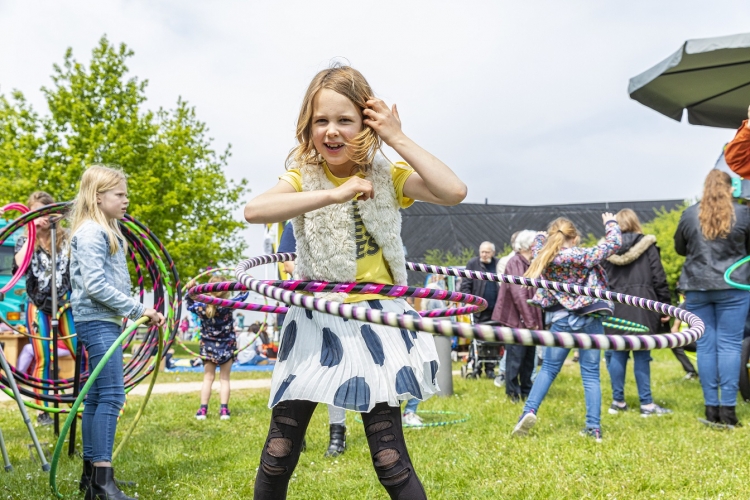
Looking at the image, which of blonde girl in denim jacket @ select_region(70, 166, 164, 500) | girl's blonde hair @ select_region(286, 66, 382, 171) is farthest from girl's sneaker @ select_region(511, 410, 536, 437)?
girl's blonde hair @ select_region(286, 66, 382, 171)

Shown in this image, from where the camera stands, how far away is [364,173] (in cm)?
255

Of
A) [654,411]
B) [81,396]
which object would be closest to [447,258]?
[654,411]

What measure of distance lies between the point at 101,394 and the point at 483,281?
6486 mm

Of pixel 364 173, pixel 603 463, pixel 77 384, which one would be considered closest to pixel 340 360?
pixel 364 173

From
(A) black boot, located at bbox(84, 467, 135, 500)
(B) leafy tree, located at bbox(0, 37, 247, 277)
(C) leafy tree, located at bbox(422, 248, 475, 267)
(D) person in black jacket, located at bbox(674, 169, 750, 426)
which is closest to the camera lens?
(A) black boot, located at bbox(84, 467, 135, 500)

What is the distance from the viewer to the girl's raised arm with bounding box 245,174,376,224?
2.19 m

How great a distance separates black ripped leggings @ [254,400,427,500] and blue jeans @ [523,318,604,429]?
3109mm

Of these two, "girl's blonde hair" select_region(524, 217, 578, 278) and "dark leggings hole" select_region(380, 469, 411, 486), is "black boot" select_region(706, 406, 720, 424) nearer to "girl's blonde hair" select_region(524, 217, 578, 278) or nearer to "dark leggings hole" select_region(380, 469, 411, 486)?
"girl's blonde hair" select_region(524, 217, 578, 278)

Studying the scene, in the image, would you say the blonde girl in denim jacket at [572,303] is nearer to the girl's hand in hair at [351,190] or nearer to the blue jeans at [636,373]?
the blue jeans at [636,373]

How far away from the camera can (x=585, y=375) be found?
5457mm

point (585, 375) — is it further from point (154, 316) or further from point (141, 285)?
point (141, 285)

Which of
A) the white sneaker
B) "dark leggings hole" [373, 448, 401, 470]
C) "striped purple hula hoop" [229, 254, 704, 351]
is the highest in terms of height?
"striped purple hula hoop" [229, 254, 704, 351]

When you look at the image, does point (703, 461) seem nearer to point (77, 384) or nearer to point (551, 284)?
point (551, 284)

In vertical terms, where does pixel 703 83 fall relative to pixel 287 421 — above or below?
above
